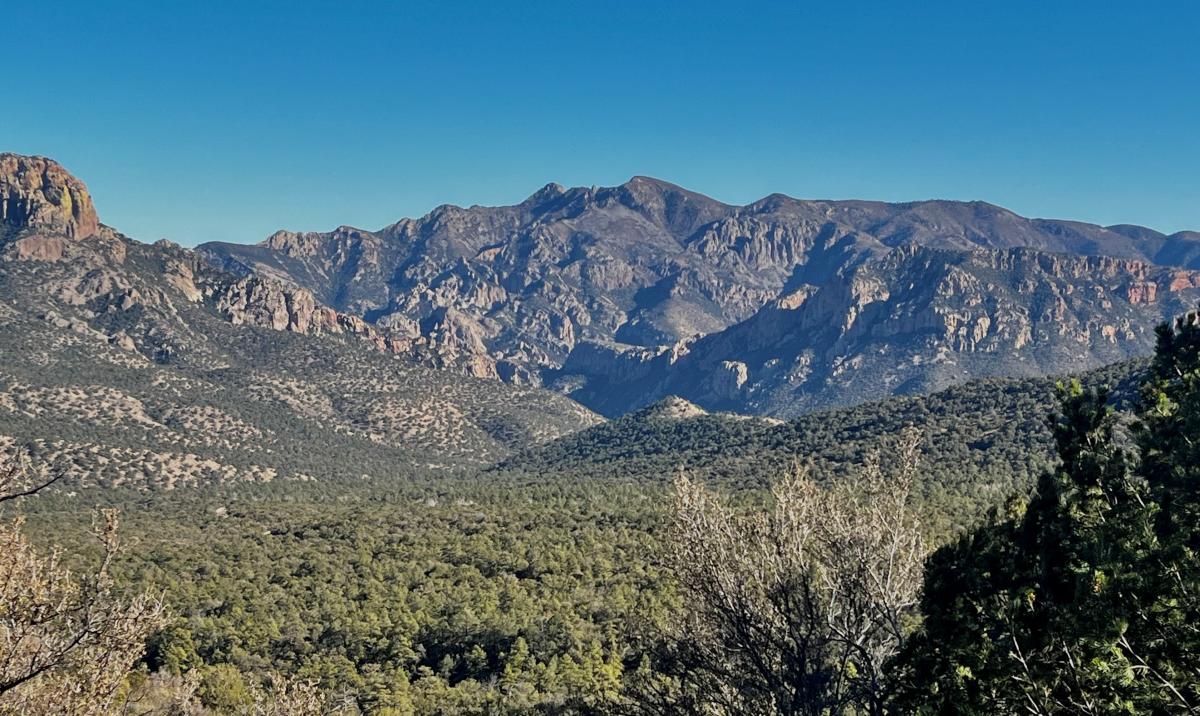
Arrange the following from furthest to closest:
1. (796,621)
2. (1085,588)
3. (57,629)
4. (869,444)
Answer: (869,444), (796,621), (1085,588), (57,629)

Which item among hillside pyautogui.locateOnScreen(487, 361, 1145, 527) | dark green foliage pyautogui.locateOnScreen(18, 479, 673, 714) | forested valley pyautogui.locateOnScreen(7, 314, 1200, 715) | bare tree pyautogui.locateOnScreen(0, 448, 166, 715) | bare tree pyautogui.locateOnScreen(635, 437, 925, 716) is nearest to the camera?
bare tree pyautogui.locateOnScreen(0, 448, 166, 715)

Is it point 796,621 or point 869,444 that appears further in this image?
point 869,444

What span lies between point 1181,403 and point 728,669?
54.3 feet

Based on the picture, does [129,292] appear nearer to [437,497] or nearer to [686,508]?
[437,497]

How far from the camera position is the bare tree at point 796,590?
693 inches

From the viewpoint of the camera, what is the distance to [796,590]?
59.7 feet

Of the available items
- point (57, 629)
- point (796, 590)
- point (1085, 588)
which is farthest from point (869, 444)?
point (57, 629)

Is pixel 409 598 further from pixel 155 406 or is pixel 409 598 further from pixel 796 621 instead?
pixel 155 406

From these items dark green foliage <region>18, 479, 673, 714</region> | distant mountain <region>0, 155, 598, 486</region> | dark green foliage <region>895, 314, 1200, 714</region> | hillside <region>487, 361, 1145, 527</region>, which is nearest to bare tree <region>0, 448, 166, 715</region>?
dark green foliage <region>18, 479, 673, 714</region>

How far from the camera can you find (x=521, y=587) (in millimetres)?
58500

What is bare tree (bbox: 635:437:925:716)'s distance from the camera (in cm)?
1761

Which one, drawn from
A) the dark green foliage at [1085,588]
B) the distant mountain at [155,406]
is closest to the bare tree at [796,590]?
the dark green foliage at [1085,588]

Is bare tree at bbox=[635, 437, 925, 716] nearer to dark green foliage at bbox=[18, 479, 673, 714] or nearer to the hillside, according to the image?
dark green foliage at bbox=[18, 479, 673, 714]

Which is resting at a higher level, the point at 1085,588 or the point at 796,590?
the point at 1085,588
